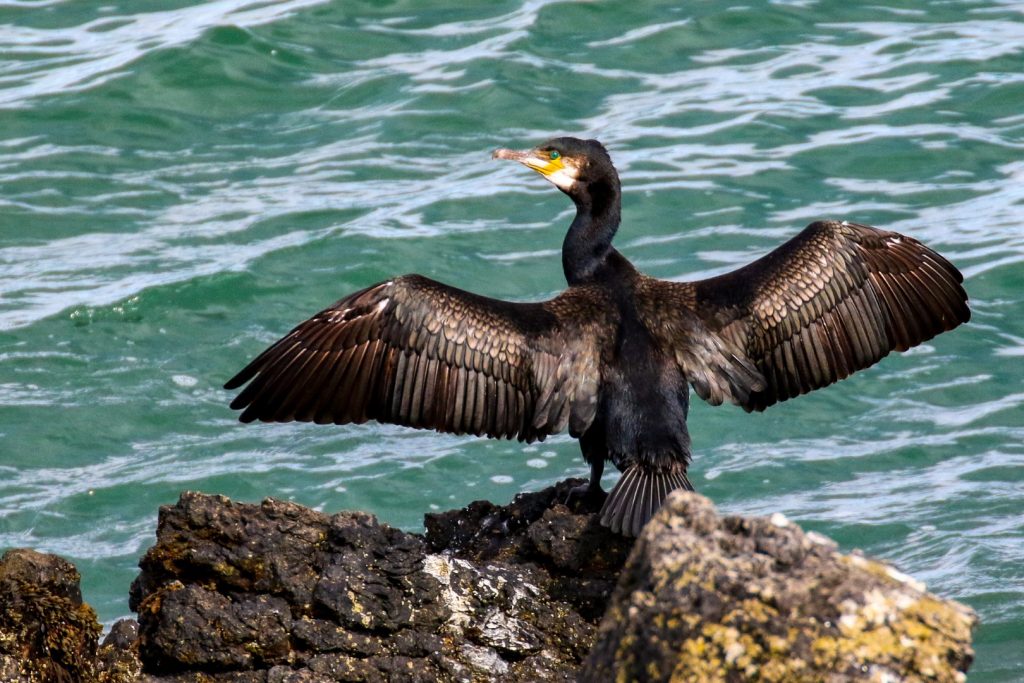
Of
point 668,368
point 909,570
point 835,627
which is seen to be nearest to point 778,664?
point 835,627

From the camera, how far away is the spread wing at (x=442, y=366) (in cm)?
543

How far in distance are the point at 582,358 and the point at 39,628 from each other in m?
2.13

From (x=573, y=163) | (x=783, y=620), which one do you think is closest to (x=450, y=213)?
(x=573, y=163)

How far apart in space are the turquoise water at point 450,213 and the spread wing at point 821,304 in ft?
4.41

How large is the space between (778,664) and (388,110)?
1037 centimetres

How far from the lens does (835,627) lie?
2.73 meters

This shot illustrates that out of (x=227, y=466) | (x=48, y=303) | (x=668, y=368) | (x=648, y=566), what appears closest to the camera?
(x=648, y=566)

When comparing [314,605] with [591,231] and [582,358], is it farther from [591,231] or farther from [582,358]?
[591,231]

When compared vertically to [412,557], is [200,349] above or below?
below

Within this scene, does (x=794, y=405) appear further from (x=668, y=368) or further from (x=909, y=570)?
(x=668, y=368)

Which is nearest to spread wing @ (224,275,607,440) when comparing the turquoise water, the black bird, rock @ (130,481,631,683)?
the black bird

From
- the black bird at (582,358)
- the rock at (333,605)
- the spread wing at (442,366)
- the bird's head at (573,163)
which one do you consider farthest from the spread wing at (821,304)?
the rock at (333,605)

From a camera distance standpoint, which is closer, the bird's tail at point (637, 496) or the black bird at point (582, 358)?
the bird's tail at point (637, 496)

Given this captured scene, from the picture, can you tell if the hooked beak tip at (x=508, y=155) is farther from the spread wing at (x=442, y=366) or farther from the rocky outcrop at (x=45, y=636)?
the rocky outcrop at (x=45, y=636)
